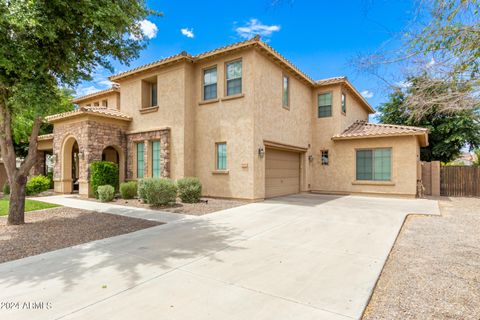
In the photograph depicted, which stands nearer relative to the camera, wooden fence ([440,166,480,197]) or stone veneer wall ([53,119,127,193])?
stone veneer wall ([53,119,127,193])

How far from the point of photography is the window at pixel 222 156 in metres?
12.4

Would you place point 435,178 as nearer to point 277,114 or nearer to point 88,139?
point 277,114

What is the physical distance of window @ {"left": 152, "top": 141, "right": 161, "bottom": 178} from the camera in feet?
44.8

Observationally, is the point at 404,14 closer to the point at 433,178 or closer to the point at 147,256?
the point at 147,256

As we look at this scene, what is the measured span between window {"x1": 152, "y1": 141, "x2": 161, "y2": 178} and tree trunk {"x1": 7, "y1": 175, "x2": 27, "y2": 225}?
6378 millimetres

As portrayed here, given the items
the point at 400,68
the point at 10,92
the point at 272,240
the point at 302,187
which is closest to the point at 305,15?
the point at 400,68

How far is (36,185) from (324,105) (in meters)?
17.6

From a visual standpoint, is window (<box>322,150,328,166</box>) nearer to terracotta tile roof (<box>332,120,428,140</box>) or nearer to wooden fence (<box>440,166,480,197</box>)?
terracotta tile roof (<box>332,120,428,140</box>)

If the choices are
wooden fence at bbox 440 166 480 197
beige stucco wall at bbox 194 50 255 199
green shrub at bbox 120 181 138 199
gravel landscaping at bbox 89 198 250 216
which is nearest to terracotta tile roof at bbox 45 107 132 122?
green shrub at bbox 120 181 138 199

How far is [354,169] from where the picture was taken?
1527 centimetres

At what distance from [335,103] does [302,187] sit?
539 cm

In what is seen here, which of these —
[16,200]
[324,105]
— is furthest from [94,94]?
[324,105]

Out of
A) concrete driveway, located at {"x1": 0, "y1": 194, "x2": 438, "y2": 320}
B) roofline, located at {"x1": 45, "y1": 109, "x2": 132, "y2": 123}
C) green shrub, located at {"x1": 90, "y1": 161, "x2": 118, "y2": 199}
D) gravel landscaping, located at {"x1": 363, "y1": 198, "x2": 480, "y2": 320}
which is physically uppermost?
roofline, located at {"x1": 45, "y1": 109, "x2": 132, "y2": 123}

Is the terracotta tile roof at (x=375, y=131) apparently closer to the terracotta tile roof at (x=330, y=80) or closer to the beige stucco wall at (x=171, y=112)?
the terracotta tile roof at (x=330, y=80)
